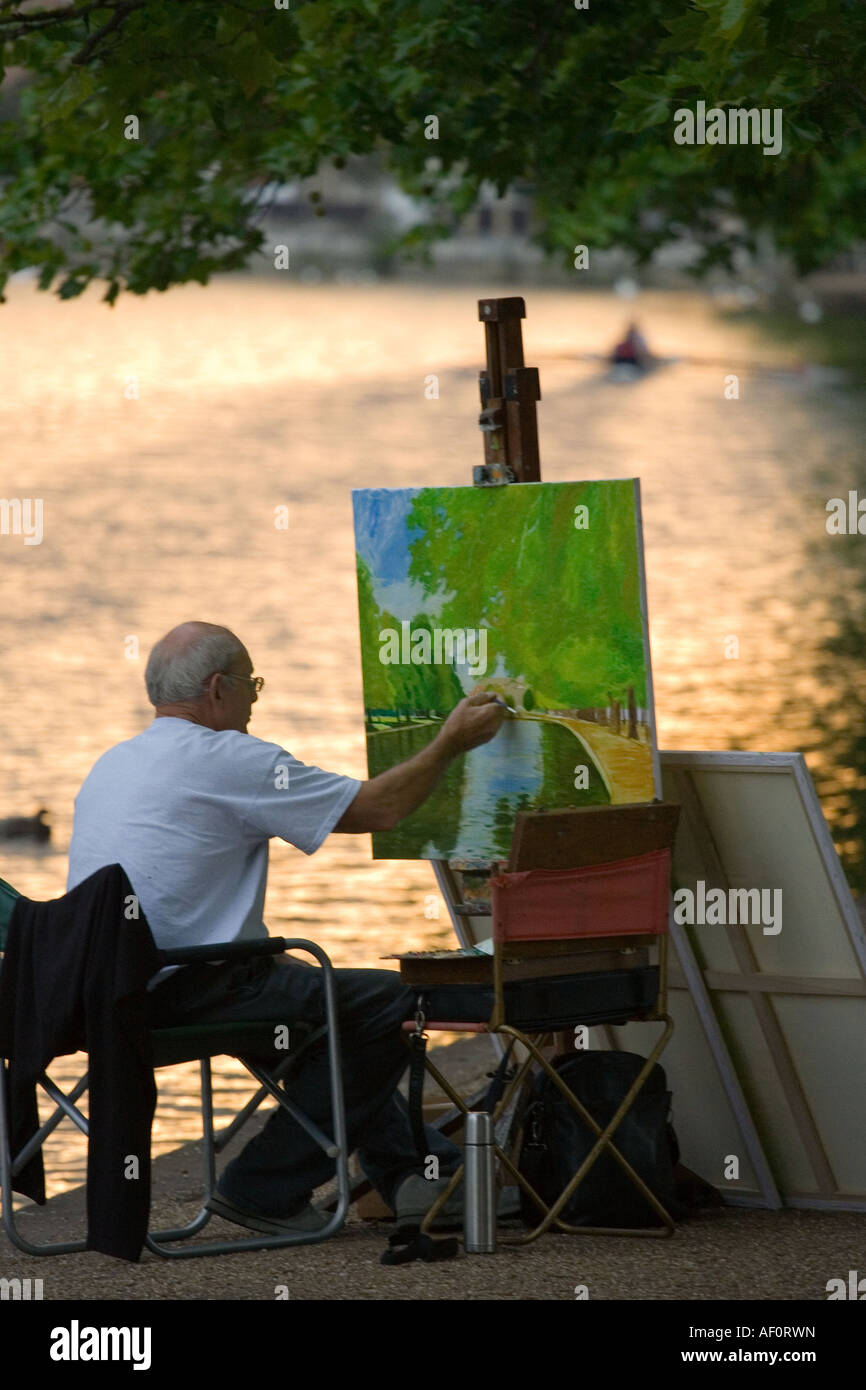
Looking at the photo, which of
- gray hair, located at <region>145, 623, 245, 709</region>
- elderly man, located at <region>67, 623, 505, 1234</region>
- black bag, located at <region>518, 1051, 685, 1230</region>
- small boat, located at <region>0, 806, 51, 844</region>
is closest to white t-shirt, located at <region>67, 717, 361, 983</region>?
elderly man, located at <region>67, 623, 505, 1234</region>

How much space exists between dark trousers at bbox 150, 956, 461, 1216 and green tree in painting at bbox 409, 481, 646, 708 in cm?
83

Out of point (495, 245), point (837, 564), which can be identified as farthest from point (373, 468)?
point (495, 245)

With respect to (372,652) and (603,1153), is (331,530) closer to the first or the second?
(372,652)

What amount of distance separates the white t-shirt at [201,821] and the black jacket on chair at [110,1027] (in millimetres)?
158

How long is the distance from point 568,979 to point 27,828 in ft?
23.0

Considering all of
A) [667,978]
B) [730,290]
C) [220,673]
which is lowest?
[667,978]

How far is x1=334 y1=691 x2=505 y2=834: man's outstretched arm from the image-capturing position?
4.70 m

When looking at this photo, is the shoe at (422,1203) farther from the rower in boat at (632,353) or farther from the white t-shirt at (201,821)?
the rower in boat at (632,353)

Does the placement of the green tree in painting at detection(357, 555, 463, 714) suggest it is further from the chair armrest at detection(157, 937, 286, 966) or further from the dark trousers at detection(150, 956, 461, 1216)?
the chair armrest at detection(157, 937, 286, 966)

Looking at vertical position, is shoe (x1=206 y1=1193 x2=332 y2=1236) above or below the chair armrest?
below

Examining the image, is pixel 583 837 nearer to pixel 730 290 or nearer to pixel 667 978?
pixel 667 978

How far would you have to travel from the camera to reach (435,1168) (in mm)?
4848

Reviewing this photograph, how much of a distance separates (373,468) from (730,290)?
6178 centimetres

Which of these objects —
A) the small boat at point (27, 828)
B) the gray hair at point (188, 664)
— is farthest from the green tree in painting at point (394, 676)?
the small boat at point (27, 828)
